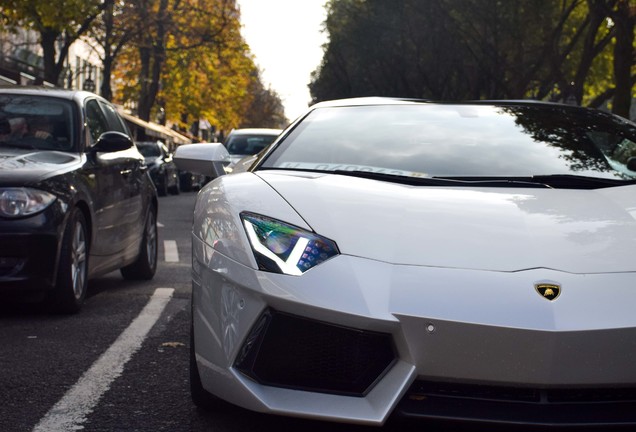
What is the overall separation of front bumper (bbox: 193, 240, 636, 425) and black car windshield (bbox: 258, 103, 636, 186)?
37.6 inches

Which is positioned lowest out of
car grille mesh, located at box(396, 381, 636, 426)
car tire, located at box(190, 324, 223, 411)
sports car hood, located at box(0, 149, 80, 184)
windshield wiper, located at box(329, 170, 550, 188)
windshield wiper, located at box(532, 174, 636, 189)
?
car tire, located at box(190, 324, 223, 411)

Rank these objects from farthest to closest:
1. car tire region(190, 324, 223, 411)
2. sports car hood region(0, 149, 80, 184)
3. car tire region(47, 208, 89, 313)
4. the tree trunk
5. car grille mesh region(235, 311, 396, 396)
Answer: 1. the tree trunk
2. car tire region(47, 208, 89, 313)
3. sports car hood region(0, 149, 80, 184)
4. car tire region(190, 324, 223, 411)
5. car grille mesh region(235, 311, 396, 396)

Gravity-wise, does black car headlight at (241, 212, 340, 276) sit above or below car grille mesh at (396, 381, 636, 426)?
above

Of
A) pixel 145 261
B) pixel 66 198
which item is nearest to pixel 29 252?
pixel 66 198

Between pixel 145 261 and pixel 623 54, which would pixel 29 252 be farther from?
pixel 623 54

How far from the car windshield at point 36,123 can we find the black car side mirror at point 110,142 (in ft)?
0.50

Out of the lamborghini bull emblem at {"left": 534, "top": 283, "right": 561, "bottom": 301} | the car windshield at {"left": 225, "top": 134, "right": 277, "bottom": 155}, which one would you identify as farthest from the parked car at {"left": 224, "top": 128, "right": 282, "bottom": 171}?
the lamborghini bull emblem at {"left": 534, "top": 283, "right": 561, "bottom": 301}

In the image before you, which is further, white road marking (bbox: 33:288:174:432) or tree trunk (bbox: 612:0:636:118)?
tree trunk (bbox: 612:0:636:118)

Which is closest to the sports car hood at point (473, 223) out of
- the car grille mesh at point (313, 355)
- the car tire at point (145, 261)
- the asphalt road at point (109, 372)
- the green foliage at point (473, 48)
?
the car grille mesh at point (313, 355)

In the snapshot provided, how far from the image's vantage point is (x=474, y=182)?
4.07 metres

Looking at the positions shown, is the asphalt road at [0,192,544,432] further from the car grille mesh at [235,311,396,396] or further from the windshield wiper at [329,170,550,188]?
the windshield wiper at [329,170,550,188]

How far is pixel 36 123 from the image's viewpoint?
24.6 feet

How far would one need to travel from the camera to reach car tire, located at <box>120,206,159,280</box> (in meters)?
8.80

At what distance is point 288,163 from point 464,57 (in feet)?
157
